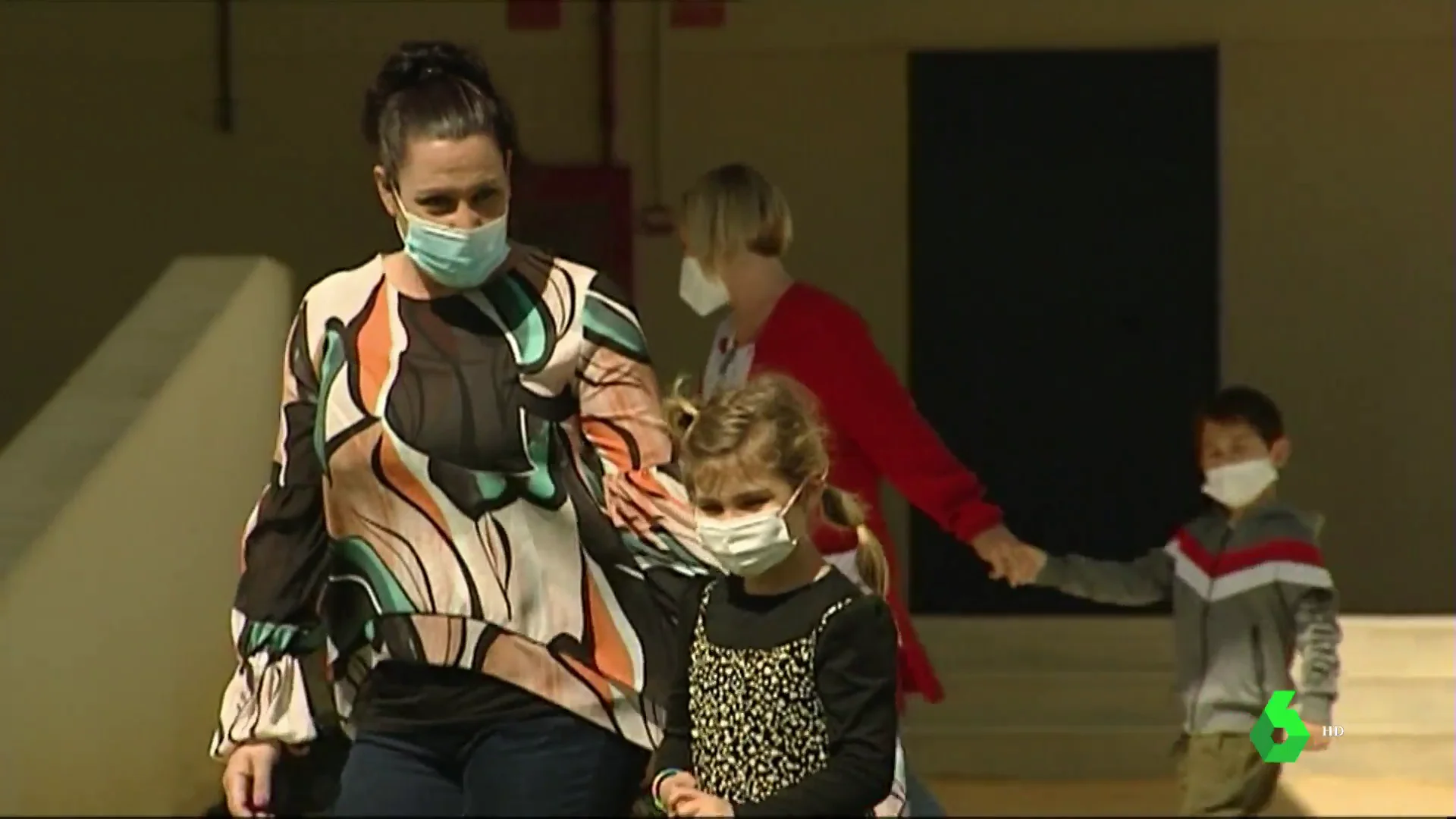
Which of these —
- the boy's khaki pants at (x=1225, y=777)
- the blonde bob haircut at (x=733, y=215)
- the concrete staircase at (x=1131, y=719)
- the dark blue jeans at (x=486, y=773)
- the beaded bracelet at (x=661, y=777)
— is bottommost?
the concrete staircase at (x=1131, y=719)

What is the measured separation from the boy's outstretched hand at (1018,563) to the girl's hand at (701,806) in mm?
1635

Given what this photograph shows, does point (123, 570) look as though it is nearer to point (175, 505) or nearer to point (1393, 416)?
point (175, 505)

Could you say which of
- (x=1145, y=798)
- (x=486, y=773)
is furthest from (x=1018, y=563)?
(x=1145, y=798)

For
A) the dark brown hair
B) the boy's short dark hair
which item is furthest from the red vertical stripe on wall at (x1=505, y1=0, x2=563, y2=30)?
the dark brown hair

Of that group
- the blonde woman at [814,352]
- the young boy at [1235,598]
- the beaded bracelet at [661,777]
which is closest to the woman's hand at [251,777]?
the beaded bracelet at [661,777]

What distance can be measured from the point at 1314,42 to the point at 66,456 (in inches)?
193

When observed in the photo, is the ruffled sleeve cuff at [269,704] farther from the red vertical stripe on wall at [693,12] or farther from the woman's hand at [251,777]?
the red vertical stripe on wall at [693,12]

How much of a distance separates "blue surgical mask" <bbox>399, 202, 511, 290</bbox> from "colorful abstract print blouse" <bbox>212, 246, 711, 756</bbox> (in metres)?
0.03

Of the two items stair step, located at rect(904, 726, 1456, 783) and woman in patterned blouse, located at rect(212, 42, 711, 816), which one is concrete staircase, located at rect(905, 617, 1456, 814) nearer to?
stair step, located at rect(904, 726, 1456, 783)

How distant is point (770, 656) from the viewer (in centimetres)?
334

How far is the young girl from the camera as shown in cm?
329

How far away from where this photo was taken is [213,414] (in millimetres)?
5918

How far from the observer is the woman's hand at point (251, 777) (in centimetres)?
335

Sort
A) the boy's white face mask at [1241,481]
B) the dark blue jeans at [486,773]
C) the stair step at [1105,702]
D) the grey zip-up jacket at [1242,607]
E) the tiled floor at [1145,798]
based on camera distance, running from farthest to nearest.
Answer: the stair step at [1105,702] < the tiled floor at [1145,798] < the boy's white face mask at [1241,481] < the grey zip-up jacket at [1242,607] < the dark blue jeans at [486,773]
